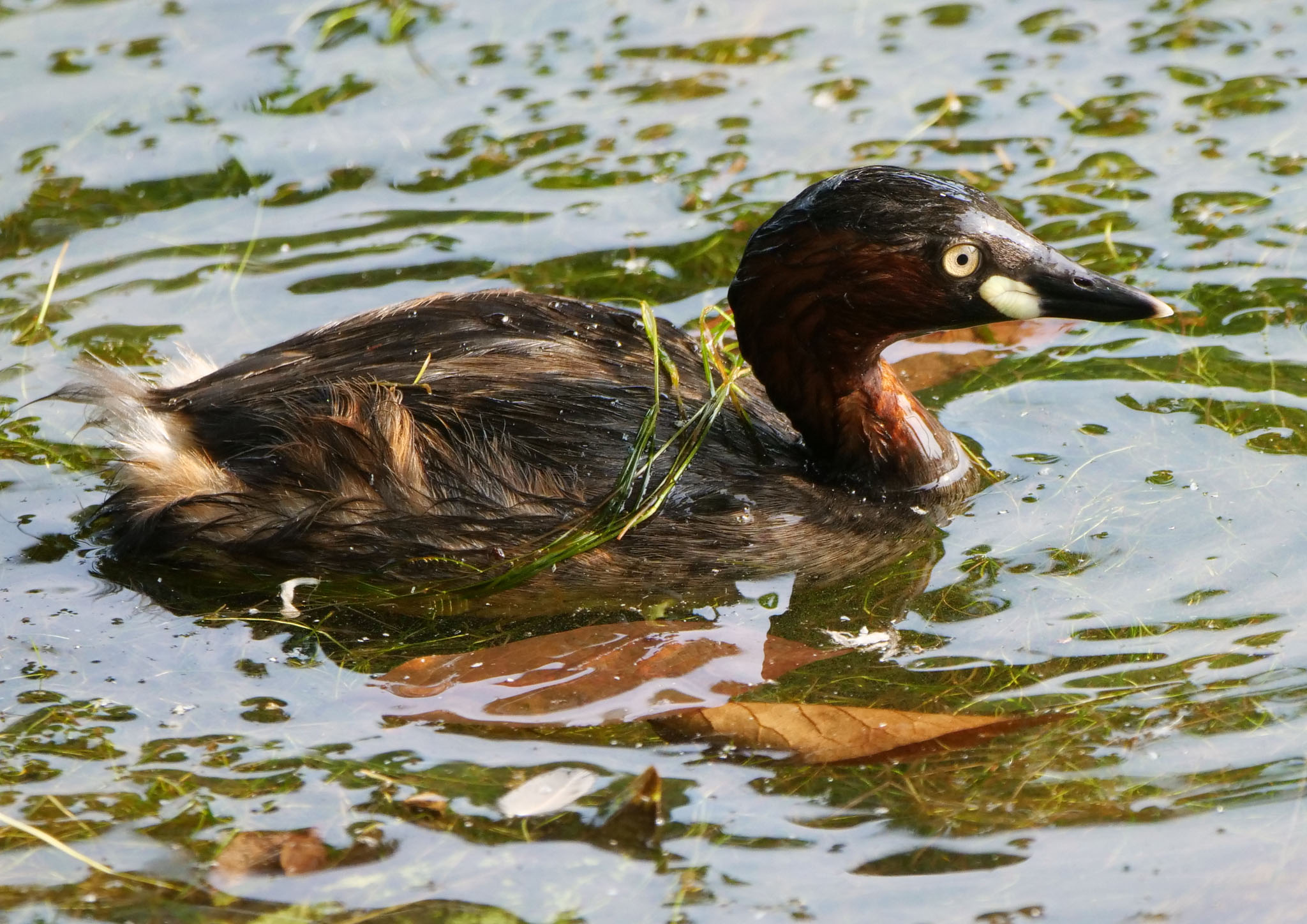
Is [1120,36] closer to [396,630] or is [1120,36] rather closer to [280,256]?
[280,256]

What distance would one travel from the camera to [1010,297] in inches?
186

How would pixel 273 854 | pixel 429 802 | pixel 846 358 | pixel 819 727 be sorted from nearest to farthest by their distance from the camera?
pixel 273 854 → pixel 429 802 → pixel 819 727 → pixel 846 358

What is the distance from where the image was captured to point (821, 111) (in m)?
7.21

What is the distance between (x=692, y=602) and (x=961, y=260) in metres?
1.27

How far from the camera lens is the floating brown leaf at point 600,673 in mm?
4227

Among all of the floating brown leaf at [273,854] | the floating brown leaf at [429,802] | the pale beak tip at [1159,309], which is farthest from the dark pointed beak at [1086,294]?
the floating brown leaf at [273,854]

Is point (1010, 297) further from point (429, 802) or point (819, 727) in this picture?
point (429, 802)

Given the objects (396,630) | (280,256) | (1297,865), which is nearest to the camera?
(1297,865)

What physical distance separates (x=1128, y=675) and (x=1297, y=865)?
74cm

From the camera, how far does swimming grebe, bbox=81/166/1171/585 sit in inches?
181

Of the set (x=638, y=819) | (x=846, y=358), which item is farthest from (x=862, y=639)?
(x=638, y=819)

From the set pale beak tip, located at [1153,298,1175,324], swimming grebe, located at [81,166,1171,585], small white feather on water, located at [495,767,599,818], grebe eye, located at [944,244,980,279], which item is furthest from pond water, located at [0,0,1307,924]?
grebe eye, located at [944,244,980,279]

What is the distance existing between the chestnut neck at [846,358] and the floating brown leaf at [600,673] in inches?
29.4

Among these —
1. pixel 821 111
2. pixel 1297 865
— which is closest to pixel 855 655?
pixel 1297 865
